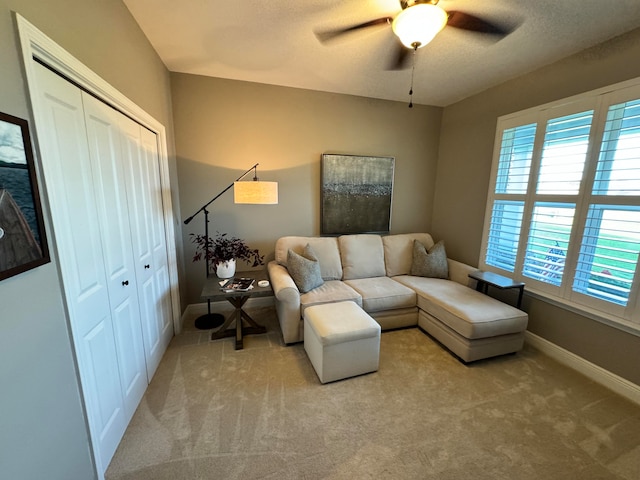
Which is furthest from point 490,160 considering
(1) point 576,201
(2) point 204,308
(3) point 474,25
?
(2) point 204,308

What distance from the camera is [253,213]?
10.4ft

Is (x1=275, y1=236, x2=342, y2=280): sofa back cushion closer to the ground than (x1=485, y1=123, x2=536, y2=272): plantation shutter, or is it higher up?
closer to the ground

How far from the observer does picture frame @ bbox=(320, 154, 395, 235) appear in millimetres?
3316

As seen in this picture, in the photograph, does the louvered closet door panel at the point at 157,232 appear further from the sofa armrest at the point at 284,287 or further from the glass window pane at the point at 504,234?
the glass window pane at the point at 504,234

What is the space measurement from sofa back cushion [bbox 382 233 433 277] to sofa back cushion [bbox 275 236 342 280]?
714mm

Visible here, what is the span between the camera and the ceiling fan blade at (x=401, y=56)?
6.68ft

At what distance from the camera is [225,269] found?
2.70 metres

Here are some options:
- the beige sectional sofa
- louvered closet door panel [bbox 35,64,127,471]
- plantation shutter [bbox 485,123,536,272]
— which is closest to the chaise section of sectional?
the beige sectional sofa

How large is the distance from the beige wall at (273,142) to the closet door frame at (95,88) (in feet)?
1.44

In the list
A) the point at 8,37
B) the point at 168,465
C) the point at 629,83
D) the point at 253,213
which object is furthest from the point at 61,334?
the point at 629,83

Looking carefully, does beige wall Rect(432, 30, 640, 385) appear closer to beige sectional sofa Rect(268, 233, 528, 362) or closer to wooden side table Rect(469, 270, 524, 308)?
wooden side table Rect(469, 270, 524, 308)

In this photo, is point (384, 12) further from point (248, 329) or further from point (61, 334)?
point (248, 329)

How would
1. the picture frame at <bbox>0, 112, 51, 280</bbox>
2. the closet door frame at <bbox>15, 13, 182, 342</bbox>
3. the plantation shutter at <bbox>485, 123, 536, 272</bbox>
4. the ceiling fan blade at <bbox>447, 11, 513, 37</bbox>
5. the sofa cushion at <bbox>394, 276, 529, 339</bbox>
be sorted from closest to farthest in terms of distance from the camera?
the picture frame at <bbox>0, 112, 51, 280</bbox> < the closet door frame at <bbox>15, 13, 182, 342</bbox> < the ceiling fan blade at <bbox>447, 11, 513, 37</bbox> < the sofa cushion at <bbox>394, 276, 529, 339</bbox> < the plantation shutter at <bbox>485, 123, 536, 272</bbox>

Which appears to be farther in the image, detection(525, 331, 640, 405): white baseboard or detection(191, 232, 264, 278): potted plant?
detection(191, 232, 264, 278): potted plant
